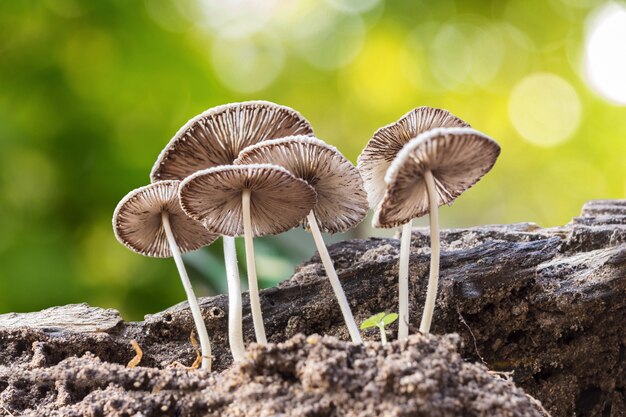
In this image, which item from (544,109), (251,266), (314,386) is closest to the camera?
(314,386)

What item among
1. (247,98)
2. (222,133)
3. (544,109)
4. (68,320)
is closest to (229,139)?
(222,133)

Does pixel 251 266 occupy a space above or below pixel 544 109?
below

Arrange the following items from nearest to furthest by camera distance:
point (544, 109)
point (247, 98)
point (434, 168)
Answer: point (434, 168) → point (247, 98) → point (544, 109)

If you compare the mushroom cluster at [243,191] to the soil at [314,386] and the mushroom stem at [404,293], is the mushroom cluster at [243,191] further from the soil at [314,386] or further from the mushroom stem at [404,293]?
the soil at [314,386]

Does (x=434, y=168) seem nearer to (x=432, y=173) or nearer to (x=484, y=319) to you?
(x=432, y=173)

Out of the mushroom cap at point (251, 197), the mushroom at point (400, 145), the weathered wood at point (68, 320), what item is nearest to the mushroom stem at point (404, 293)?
the mushroom at point (400, 145)

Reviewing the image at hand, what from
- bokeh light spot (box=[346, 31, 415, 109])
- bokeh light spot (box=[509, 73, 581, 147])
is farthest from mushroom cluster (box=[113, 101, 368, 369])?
bokeh light spot (box=[509, 73, 581, 147])
